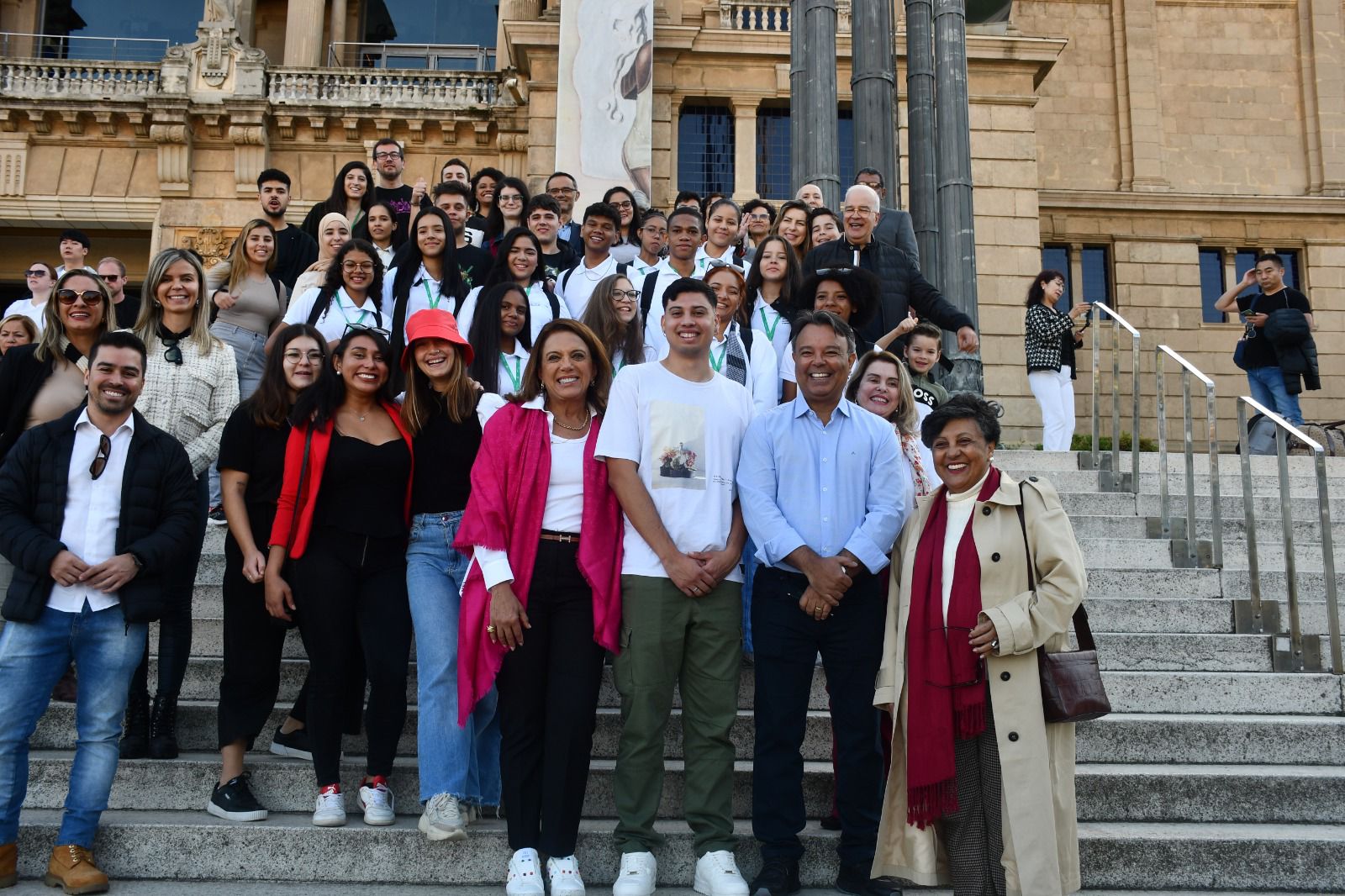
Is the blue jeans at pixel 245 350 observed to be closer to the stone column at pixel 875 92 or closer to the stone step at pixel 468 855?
the stone step at pixel 468 855

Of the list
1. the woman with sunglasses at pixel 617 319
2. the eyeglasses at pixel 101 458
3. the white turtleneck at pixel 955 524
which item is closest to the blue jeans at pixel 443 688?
the eyeglasses at pixel 101 458

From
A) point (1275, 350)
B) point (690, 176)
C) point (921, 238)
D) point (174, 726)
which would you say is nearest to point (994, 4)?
point (690, 176)

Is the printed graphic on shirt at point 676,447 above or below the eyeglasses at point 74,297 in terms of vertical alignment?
below

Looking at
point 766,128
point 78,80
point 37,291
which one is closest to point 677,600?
point 37,291

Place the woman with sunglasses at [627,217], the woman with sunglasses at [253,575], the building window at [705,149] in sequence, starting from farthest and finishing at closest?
the building window at [705,149], the woman with sunglasses at [627,217], the woman with sunglasses at [253,575]

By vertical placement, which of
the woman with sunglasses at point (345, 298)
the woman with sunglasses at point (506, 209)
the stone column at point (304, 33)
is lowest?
the woman with sunglasses at point (345, 298)

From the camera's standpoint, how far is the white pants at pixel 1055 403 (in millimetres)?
10250

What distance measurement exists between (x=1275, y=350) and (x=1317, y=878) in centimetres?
784

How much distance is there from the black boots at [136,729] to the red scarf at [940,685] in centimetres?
352

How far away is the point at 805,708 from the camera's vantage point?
4332mm

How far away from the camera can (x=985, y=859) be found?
3.90m

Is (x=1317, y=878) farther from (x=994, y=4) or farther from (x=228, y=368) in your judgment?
(x=994, y=4)

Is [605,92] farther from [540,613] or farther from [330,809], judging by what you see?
[330,809]

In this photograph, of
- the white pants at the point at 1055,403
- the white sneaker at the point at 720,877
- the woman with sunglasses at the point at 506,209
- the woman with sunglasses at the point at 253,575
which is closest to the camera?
the white sneaker at the point at 720,877
